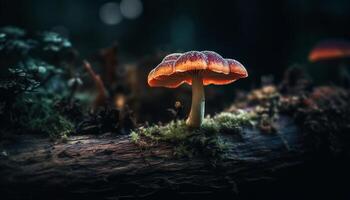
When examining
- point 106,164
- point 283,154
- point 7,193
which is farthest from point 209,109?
point 7,193

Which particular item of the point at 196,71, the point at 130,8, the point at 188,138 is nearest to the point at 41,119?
the point at 188,138

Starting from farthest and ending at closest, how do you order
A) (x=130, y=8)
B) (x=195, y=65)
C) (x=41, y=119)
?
(x=130, y=8) < (x=41, y=119) < (x=195, y=65)

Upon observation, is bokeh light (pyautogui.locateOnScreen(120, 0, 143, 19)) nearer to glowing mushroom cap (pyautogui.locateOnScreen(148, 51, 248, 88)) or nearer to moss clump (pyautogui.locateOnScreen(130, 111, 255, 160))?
moss clump (pyautogui.locateOnScreen(130, 111, 255, 160))

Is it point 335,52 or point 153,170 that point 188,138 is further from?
point 335,52

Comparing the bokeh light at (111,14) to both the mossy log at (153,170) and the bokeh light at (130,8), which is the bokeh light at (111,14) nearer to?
the bokeh light at (130,8)

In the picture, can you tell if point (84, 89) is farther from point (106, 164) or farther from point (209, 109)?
point (106, 164)

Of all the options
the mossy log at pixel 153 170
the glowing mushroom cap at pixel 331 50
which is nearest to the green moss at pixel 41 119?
the mossy log at pixel 153 170
